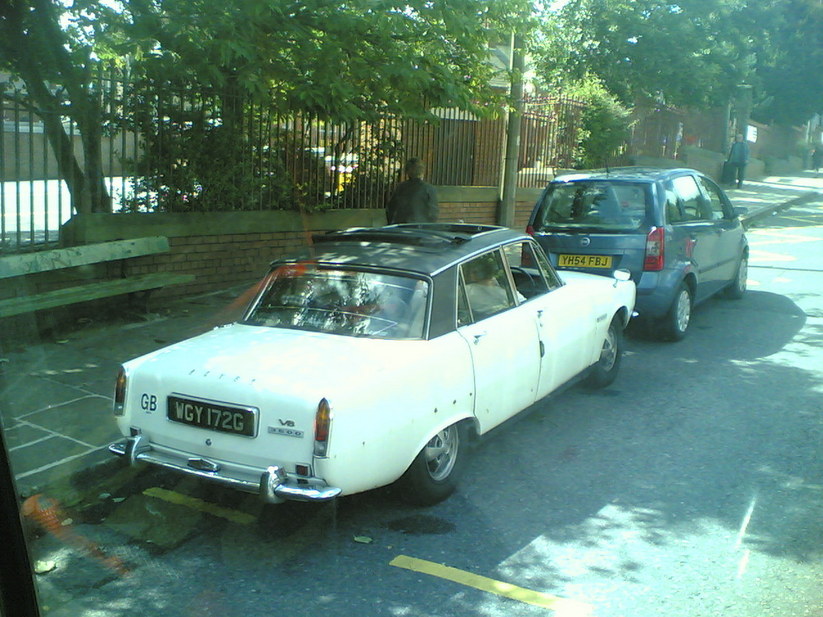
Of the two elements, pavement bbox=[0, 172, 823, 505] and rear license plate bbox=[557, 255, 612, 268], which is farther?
rear license plate bbox=[557, 255, 612, 268]

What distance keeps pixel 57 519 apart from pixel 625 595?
9.61 ft

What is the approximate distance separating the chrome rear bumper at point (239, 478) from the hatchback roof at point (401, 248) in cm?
152

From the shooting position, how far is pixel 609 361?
735 centimetres

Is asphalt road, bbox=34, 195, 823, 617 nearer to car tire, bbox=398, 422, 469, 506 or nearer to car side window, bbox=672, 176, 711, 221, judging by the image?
car tire, bbox=398, 422, 469, 506

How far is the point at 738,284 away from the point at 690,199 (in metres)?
2.11

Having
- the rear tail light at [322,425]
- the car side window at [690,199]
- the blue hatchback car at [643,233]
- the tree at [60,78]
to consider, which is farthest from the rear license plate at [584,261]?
the rear tail light at [322,425]

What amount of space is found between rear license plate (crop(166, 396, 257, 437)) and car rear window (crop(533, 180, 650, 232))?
5.45 m

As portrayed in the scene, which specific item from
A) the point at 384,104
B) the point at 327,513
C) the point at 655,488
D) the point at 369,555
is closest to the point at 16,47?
the point at 384,104

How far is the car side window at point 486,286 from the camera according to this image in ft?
18.0

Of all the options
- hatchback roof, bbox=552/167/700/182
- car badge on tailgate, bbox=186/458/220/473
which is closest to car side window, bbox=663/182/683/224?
hatchback roof, bbox=552/167/700/182

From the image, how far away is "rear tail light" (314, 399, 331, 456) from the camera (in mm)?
4145

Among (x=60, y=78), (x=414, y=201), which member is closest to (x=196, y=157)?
(x=60, y=78)

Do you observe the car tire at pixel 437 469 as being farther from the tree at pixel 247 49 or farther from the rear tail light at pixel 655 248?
the rear tail light at pixel 655 248

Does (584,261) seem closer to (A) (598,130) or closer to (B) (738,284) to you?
(B) (738,284)
